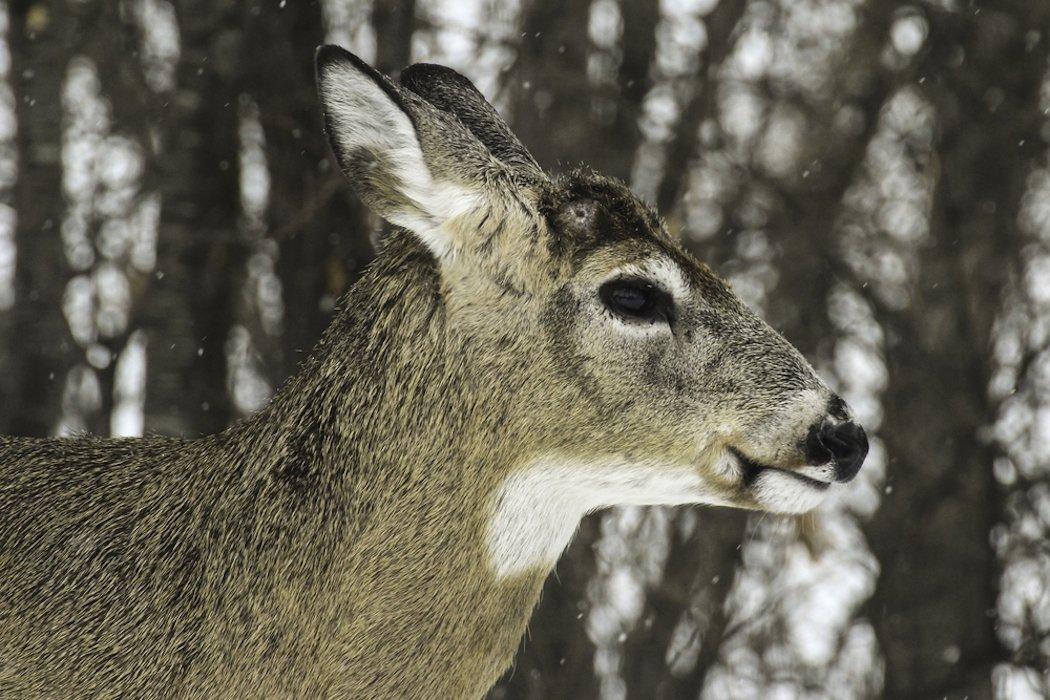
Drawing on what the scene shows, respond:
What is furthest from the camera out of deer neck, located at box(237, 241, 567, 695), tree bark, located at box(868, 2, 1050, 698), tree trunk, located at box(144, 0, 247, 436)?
tree bark, located at box(868, 2, 1050, 698)

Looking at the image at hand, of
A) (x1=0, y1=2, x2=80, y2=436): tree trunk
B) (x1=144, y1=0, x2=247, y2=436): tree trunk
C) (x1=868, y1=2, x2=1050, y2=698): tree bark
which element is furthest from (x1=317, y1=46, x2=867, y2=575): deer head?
(x1=868, y1=2, x2=1050, y2=698): tree bark

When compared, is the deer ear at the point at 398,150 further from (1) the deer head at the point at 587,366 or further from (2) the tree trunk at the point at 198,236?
(2) the tree trunk at the point at 198,236

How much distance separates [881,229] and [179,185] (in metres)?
4.09

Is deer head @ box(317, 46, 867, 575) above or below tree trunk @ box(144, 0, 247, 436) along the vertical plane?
above

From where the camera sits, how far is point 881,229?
8258 millimetres

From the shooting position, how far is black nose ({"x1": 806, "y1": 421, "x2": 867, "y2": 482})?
3518 millimetres

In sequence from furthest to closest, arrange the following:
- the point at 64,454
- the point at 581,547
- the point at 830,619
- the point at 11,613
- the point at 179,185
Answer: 1. the point at 830,619
2. the point at 581,547
3. the point at 179,185
4. the point at 64,454
5. the point at 11,613

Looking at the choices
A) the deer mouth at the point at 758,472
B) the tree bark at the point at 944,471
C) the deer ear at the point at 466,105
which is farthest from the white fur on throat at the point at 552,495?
the tree bark at the point at 944,471

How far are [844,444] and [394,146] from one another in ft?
4.46

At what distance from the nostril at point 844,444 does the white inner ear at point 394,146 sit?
109 centimetres

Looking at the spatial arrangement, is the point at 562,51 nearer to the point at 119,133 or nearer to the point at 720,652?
the point at 119,133

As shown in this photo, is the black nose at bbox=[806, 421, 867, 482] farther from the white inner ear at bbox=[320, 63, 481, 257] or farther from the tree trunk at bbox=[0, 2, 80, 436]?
the tree trunk at bbox=[0, 2, 80, 436]

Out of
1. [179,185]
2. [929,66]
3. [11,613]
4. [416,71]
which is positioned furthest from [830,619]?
[11,613]

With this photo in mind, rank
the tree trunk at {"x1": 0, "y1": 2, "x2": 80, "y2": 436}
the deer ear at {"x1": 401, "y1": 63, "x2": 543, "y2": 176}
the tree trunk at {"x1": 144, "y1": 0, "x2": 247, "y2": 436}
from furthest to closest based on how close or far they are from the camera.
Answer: the tree trunk at {"x1": 0, "y1": 2, "x2": 80, "y2": 436} < the tree trunk at {"x1": 144, "y1": 0, "x2": 247, "y2": 436} < the deer ear at {"x1": 401, "y1": 63, "x2": 543, "y2": 176}
